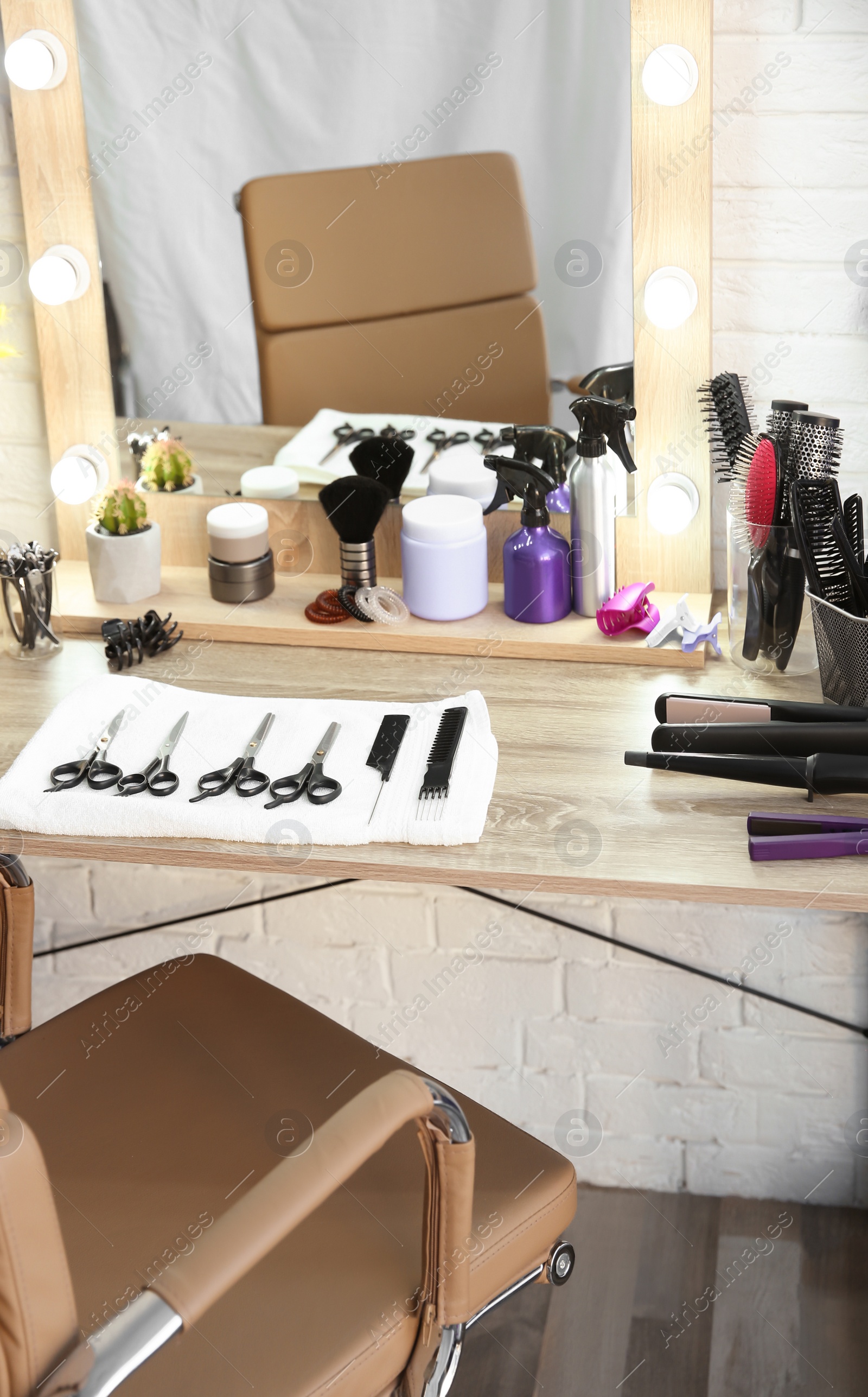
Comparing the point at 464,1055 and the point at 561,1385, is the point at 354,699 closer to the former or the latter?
the point at 464,1055

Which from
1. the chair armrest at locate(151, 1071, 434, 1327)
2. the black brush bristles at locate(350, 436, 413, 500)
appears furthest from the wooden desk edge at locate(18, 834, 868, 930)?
the black brush bristles at locate(350, 436, 413, 500)

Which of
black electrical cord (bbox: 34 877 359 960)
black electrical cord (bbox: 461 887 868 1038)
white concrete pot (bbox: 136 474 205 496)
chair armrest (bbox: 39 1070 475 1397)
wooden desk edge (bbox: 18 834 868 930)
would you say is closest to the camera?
chair armrest (bbox: 39 1070 475 1397)

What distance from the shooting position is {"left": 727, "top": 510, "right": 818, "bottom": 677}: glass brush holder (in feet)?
4.02

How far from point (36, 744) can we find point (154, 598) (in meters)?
0.34

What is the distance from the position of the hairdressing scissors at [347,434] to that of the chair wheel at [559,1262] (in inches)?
34.5

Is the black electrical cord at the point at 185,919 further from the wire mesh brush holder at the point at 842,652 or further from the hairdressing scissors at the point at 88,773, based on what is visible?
the wire mesh brush holder at the point at 842,652

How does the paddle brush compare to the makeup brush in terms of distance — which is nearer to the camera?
the paddle brush

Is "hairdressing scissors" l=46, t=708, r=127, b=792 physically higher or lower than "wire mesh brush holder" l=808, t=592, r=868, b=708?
lower

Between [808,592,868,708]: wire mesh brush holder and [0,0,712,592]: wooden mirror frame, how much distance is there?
0.85 feet

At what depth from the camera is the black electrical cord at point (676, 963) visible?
164cm

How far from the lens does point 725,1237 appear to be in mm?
1691

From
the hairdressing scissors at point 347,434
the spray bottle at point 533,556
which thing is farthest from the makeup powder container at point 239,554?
the spray bottle at point 533,556

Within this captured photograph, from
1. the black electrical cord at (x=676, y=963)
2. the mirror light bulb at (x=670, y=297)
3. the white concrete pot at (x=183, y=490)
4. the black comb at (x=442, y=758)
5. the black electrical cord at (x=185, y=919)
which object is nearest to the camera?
the black comb at (x=442, y=758)

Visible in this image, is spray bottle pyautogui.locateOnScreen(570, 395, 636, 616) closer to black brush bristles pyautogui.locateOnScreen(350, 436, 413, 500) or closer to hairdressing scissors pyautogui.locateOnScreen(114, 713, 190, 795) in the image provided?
black brush bristles pyautogui.locateOnScreen(350, 436, 413, 500)
